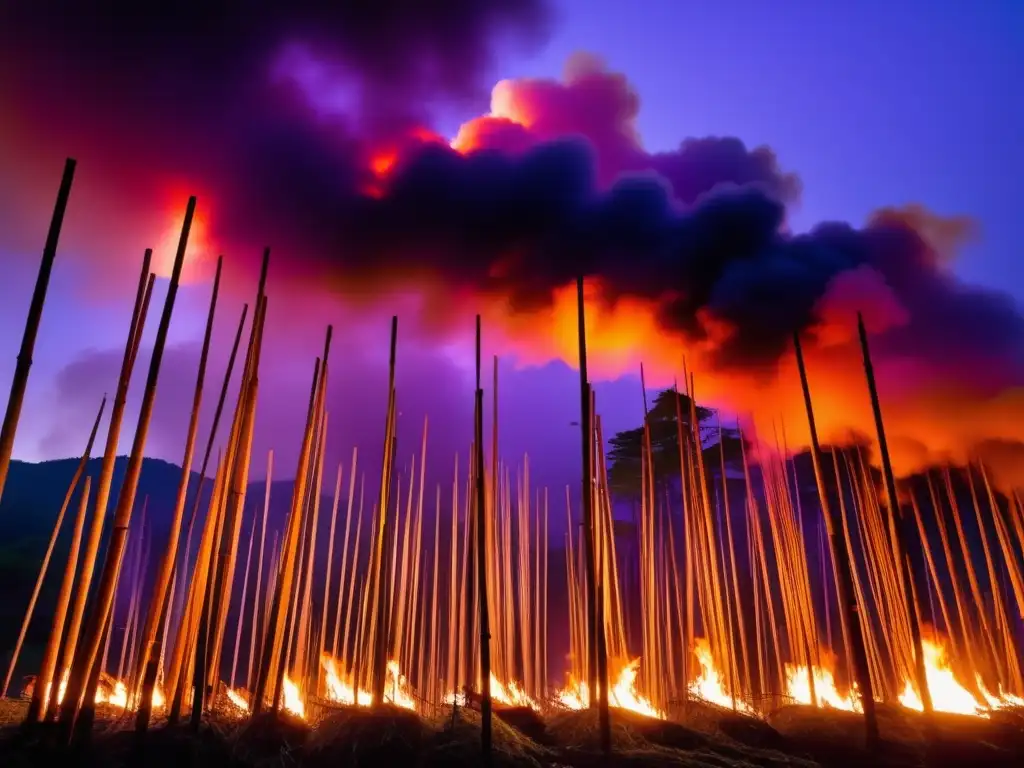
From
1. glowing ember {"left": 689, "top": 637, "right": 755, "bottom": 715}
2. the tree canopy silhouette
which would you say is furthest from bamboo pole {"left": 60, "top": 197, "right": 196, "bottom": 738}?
the tree canopy silhouette

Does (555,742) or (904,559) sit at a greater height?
(904,559)

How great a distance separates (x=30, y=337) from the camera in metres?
4.92

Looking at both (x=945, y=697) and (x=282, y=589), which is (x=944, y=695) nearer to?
(x=945, y=697)

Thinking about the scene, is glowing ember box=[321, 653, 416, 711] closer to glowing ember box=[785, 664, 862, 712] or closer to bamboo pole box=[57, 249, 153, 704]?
bamboo pole box=[57, 249, 153, 704]

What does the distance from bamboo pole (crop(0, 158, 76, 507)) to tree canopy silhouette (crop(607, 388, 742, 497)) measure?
1807 cm

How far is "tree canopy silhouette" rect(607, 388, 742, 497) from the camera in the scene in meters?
21.9

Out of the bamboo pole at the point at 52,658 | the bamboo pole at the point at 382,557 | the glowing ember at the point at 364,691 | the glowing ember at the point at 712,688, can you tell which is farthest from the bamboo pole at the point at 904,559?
the bamboo pole at the point at 52,658

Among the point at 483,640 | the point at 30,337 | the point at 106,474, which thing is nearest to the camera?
the point at 30,337

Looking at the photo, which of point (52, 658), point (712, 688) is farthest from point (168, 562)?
point (712, 688)

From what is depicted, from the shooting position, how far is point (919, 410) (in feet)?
42.0

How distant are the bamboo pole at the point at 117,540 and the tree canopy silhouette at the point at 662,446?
56.0 ft

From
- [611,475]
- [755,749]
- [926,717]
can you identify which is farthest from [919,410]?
[611,475]

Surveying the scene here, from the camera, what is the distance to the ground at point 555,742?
6395 mm

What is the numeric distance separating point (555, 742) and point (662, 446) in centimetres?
1561
